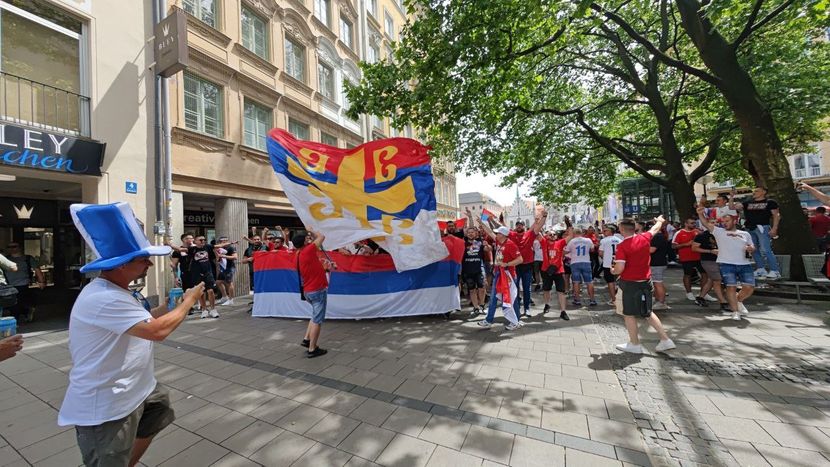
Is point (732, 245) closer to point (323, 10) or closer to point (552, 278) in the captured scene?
point (552, 278)

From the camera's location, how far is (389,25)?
82.7 ft

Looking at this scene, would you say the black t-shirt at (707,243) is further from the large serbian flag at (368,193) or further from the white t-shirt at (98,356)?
the white t-shirt at (98,356)

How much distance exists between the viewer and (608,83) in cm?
1369

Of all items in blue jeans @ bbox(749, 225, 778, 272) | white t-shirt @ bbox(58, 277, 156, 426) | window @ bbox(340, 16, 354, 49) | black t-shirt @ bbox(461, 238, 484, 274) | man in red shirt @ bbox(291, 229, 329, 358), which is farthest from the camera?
window @ bbox(340, 16, 354, 49)

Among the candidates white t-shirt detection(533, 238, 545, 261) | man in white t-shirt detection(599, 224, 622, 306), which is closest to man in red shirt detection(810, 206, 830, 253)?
man in white t-shirt detection(599, 224, 622, 306)

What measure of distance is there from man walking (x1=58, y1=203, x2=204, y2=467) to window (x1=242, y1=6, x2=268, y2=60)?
1282cm

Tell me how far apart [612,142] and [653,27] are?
4.15 m

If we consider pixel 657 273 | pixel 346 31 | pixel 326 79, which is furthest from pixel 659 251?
pixel 346 31

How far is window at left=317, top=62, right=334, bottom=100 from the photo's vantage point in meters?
16.0

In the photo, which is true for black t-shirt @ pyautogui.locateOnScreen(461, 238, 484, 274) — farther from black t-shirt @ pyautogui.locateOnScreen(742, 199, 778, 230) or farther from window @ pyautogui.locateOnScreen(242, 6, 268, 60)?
window @ pyautogui.locateOnScreen(242, 6, 268, 60)

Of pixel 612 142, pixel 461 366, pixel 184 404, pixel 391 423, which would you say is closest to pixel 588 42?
pixel 612 142

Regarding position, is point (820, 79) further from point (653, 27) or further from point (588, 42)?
point (588, 42)

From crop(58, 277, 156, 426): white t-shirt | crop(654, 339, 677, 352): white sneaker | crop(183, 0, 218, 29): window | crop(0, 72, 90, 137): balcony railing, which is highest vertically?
crop(183, 0, 218, 29): window

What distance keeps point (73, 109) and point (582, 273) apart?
12.7 m
